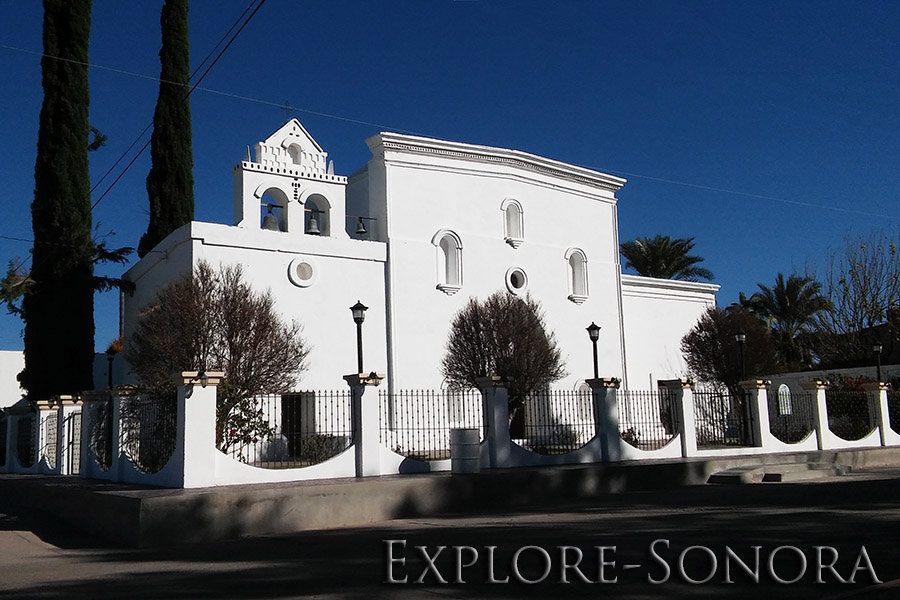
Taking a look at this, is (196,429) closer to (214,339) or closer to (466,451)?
(466,451)

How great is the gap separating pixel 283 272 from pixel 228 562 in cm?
1495

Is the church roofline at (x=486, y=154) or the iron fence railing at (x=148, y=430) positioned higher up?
the church roofline at (x=486, y=154)

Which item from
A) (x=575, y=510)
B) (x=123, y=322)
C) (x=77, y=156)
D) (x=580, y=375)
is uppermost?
(x=77, y=156)

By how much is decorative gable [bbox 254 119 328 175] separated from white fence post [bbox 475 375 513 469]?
37.9 ft

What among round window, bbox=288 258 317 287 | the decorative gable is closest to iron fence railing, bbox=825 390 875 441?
round window, bbox=288 258 317 287

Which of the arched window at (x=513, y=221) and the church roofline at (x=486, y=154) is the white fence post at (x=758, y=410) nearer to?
the arched window at (x=513, y=221)

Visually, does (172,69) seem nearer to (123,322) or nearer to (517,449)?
(123,322)

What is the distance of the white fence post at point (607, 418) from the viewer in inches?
676

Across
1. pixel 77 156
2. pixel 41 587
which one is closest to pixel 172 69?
pixel 77 156

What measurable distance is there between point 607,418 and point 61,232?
1742 cm

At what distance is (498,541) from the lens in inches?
388

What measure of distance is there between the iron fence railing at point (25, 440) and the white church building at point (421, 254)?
514 cm

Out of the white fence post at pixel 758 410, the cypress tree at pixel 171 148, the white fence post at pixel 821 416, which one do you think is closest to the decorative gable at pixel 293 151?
the cypress tree at pixel 171 148

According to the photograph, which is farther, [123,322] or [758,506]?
[123,322]
